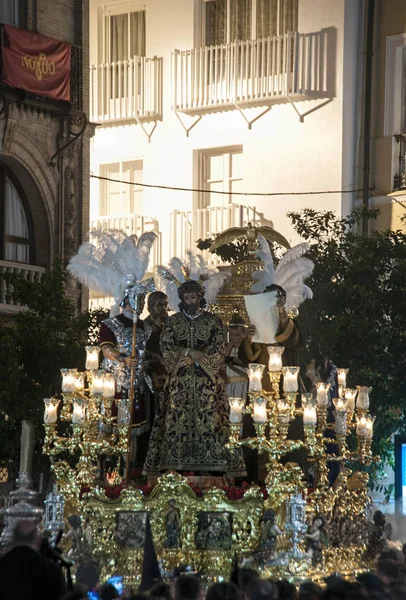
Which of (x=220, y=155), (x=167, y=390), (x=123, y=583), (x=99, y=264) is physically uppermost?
(x=220, y=155)

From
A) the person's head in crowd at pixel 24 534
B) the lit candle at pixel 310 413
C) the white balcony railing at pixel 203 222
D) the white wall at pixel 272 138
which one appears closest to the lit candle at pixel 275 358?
the lit candle at pixel 310 413

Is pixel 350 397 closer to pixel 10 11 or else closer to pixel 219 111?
pixel 10 11

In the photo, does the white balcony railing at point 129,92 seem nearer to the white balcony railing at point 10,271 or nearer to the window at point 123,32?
the window at point 123,32

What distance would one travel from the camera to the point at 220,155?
3616cm

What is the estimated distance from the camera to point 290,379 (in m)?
18.1

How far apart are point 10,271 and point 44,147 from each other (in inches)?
89.4

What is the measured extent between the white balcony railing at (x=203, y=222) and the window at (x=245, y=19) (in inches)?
132

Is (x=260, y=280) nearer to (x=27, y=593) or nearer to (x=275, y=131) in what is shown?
(x=27, y=593)

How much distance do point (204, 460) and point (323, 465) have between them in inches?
53.3

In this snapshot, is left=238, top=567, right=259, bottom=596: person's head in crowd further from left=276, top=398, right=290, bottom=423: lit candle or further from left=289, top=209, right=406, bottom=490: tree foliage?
left=289, top=209, right=406, bottom=490: tree foliage

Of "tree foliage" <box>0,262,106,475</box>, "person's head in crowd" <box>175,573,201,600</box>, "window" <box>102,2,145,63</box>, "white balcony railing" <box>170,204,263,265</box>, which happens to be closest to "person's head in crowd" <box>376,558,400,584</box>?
"person's head in crowd" <box>175,573,201,600</box>

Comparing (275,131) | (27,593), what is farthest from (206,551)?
(275,131)

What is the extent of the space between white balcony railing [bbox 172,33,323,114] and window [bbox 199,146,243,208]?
1.02m

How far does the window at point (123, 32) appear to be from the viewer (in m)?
36.8
